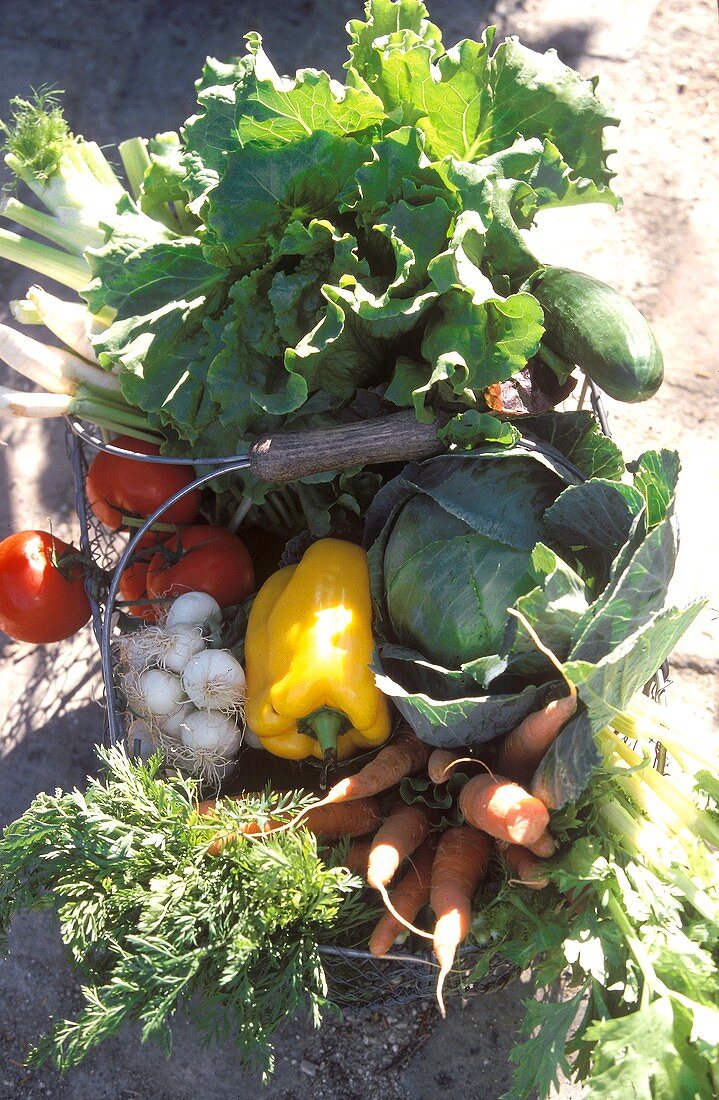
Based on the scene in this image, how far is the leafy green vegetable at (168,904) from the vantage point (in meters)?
1.34

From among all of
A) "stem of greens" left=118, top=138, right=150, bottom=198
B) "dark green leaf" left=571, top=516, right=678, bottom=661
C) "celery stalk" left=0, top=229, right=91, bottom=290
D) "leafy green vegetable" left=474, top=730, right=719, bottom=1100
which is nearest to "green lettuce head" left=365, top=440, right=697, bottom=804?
"dark green leaf" left=571, top=516, right=678, bottom=661

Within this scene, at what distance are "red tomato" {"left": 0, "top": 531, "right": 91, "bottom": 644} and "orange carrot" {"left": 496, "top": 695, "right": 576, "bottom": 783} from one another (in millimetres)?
933

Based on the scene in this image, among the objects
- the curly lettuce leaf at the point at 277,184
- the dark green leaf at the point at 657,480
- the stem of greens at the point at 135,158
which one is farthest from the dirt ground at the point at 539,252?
the curly lettuce leaf at the point at 277,184

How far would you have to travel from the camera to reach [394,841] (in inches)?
61.0

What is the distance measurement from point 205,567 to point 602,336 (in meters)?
0.85

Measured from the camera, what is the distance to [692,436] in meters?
2.41

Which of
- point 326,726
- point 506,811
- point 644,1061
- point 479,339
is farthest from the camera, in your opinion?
point 326,726

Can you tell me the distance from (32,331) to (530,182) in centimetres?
153

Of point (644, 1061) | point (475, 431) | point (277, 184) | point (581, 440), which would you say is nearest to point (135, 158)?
point (277, 184)

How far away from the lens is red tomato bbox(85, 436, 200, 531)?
1.92 meters

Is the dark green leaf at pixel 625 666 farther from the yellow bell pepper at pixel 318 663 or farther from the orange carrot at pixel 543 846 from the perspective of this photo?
the yellow bell pepper at pixel 318 663

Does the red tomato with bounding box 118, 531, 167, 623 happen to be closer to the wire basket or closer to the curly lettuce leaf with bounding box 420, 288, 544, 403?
the wire basket

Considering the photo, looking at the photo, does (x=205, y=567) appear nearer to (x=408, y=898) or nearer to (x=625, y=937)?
(x=408, y=898)

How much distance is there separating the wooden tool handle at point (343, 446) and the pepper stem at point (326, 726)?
41 cm
